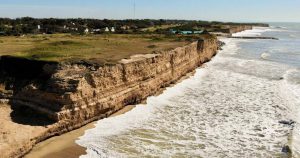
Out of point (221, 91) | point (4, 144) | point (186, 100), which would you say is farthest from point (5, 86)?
point (221, 91)

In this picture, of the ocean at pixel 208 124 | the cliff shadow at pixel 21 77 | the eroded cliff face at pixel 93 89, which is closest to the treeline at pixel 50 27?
the cliff shadow at pixel 21 77

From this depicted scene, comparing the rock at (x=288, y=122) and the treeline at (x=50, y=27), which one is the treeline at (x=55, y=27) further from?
the rock at (x=288, y=122)

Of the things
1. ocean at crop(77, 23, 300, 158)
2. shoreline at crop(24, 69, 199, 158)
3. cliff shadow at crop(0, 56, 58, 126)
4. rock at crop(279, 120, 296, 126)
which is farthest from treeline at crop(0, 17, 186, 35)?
rock at crop(279, 120, 296, 126)

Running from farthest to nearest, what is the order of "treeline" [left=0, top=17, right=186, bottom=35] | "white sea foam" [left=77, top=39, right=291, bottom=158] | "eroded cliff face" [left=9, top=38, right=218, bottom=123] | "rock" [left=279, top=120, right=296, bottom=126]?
1. "treeline" [left=0, top=17, right=186, bottom=35]
2. "rock" [left=279, top=120, right=296, bottom=126]
3. "eroded cliff face" [left=9, top=38, right=218, bottom=123]
4. "white sea foam" [left=77, top=39, right=291, bottom=158]

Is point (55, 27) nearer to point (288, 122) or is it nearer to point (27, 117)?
point (27, 117)

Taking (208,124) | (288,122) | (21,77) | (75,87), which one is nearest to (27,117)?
(75,87)

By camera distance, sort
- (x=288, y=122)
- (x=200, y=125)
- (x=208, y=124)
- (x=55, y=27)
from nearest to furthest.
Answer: (x=200, y=125) < (x=208, y=124) < (x=288, y=122) < (x=55, y=27)

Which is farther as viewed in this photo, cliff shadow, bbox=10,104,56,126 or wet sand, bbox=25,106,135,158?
cliff shadow, bbox=10,104,56,126

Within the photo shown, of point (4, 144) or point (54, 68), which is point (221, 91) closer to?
point (54, 68)

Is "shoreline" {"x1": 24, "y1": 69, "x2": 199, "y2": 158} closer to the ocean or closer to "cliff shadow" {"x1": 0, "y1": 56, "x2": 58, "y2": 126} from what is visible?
the ocean
